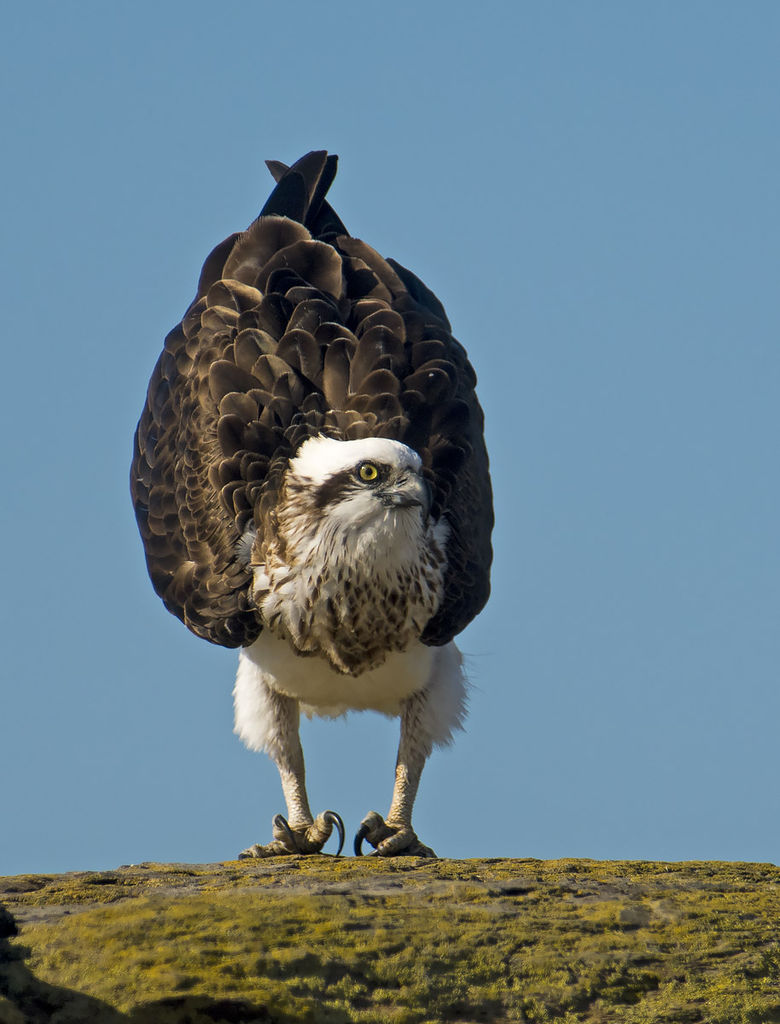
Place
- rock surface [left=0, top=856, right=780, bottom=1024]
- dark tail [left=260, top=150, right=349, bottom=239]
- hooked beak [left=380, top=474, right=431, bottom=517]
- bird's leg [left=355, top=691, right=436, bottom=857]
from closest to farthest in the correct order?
rock surface [left=0, top=856, right=780, bottom=1024] → hooked beak [left=380, top=474, right=431, bottom=517] → bird's leg [left=355, top=691, right=436, bottom=857] → dark tail [left=260, top=150, right=349, bottom=239]

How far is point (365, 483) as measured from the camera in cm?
1057

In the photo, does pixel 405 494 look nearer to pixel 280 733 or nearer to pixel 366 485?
pixel 366 485

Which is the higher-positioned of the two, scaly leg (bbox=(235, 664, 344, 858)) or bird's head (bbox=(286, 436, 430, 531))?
bird's head (bbox=(286, 436, 430, 531))

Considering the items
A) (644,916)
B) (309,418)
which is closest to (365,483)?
(309,418)

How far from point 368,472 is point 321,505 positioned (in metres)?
0.48

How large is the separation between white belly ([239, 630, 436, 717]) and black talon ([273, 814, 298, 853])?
0.95m

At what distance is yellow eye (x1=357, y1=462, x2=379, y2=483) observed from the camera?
10508mm

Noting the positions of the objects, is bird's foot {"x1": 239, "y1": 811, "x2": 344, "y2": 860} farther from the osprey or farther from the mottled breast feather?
the mottled breast feather

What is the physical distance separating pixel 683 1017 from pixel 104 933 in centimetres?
253

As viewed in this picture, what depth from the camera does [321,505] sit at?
35.4 feet

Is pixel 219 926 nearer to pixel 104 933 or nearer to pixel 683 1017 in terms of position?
pixel 104 933

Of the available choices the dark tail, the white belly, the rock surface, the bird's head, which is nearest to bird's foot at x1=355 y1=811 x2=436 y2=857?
the white belly

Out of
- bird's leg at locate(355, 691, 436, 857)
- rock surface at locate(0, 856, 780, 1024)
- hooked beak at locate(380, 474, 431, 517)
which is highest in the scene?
hooked beak at locate(380, 474, 431, 517)

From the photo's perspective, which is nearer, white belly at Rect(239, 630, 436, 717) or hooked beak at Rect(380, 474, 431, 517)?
hooked beak at Rect(380, 474, 431, 517)
